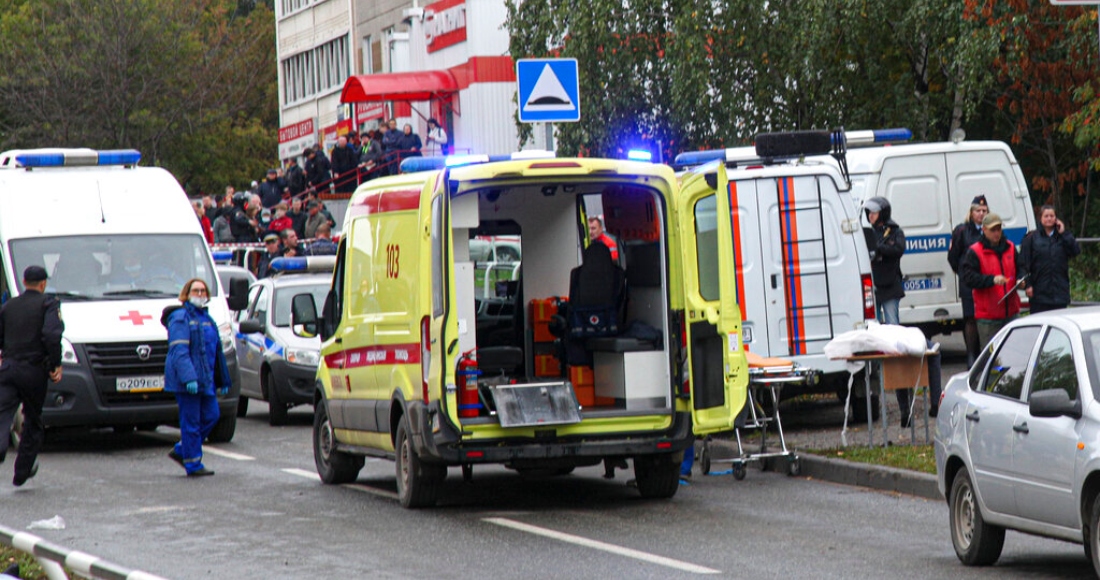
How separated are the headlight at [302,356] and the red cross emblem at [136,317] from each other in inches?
104

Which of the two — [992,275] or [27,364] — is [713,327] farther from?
[27,364]

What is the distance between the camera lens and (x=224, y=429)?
19.5 m

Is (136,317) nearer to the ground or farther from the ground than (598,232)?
nearer to the ground

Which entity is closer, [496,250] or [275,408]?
[275,408]

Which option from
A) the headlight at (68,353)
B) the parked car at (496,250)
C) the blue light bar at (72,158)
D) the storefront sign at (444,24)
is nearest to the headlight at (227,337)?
the headlight at (68,353)

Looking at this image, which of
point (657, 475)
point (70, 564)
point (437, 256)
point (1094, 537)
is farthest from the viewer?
point (657, 475)

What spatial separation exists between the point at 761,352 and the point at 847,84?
49.9ft

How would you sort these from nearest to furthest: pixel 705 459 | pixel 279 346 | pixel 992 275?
pixel 705 459
pixel 992 275
pixel 279 346

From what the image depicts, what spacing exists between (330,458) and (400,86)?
3544 cm

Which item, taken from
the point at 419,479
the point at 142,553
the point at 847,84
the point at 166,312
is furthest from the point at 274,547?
the point at 847,84

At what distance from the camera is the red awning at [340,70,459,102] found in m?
50.1

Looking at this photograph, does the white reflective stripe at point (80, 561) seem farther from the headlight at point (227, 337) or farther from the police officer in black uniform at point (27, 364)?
the headlight at point (227, 337)

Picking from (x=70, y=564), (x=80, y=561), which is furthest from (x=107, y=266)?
(x=80, y=561)

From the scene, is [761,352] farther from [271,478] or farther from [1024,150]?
[1024,150]
